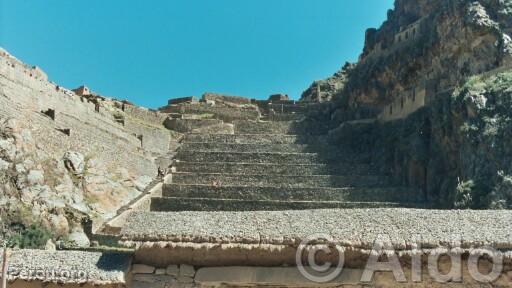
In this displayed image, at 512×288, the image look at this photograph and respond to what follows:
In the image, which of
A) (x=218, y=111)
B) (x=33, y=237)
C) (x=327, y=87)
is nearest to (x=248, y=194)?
(x=33, y=237)

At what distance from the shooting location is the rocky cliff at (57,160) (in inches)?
830

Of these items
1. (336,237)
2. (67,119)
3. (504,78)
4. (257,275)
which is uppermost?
A: (504,78)

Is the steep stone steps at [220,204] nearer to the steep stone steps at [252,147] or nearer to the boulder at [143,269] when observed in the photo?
the steep stone steps at [252,147]

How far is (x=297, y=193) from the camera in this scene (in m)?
30.0

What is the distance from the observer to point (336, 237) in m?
5.71

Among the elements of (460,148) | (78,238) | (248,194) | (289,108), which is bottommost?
(78,238)

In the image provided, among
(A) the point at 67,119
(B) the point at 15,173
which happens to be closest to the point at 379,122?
(A) the point at 67,119

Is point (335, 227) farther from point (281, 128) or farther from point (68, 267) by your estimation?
point (281, 128)

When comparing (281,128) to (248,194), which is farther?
(281,128)

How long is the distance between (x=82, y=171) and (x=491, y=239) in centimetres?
2319

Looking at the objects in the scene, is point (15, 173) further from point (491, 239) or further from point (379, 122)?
point (379, 122)

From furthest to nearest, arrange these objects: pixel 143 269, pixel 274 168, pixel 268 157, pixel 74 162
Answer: pixel 268 157, pixel 274 168, pixel 74 162, pixel 143 269

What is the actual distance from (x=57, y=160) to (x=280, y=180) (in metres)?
12.1

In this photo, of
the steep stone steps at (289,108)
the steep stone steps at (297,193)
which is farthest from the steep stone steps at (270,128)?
the steep stone steps at (297,193)
